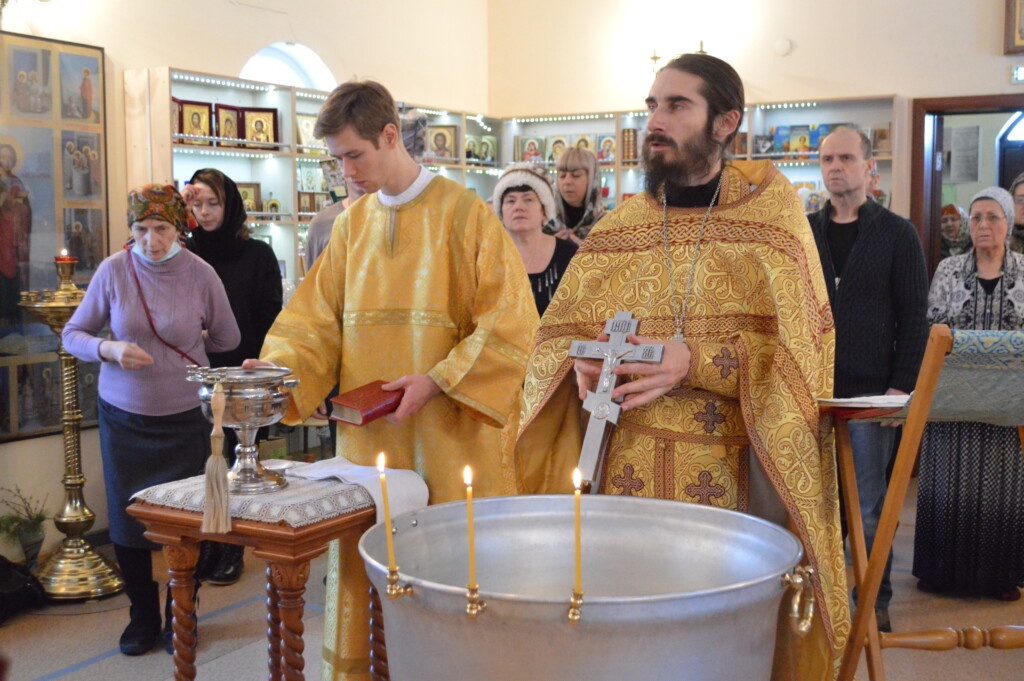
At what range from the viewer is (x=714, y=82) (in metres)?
2.19

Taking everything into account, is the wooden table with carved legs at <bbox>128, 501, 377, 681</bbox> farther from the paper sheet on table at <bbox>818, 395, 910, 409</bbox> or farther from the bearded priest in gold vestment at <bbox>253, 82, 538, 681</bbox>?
the paper sheet on table at <bbox>818, 395, 910, 409</bbox>

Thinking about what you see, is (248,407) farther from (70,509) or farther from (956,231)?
(956,231)

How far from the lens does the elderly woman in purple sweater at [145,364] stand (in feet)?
12.3

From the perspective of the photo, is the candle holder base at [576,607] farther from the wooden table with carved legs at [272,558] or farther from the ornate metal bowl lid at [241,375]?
the ornate metal bowl lid at [241,375]

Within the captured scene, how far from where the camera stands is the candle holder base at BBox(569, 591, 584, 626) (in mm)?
1078

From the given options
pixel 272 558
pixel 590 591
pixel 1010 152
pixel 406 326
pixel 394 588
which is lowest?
pixel 272 558

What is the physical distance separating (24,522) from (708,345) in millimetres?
3906

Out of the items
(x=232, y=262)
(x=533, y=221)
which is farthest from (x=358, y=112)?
(x=232, y=262)

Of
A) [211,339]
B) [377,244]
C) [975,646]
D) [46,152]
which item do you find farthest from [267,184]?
[975,646]

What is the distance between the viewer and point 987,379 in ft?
5.96

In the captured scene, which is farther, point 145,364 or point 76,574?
point 76,574

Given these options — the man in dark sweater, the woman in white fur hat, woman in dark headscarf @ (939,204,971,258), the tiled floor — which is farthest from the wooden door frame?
the woman in white fur hat

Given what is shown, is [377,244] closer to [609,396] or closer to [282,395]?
[282,395]

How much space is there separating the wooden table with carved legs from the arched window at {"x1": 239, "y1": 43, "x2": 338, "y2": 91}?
5566 mm
